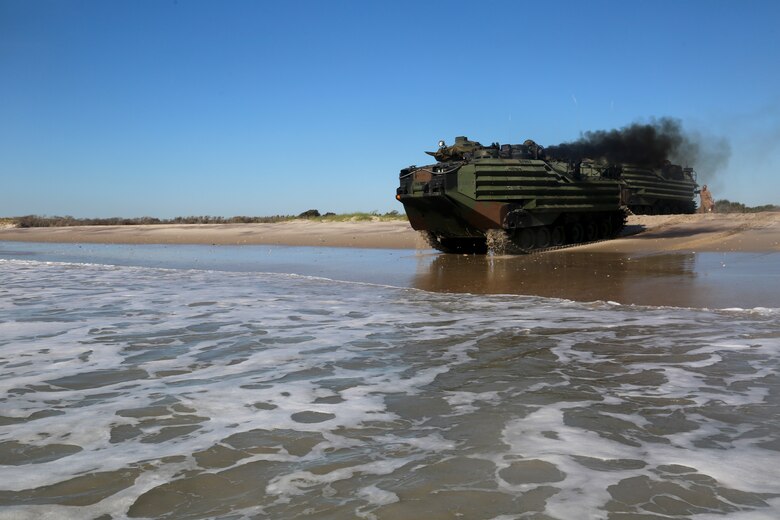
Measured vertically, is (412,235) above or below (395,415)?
above

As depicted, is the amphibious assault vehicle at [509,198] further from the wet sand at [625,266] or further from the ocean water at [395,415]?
the ocean water at [395,415]

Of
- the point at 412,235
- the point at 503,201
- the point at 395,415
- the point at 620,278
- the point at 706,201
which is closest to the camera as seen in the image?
the point at 395,415

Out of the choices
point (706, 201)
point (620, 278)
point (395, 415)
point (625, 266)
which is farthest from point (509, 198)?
point (706, 201)

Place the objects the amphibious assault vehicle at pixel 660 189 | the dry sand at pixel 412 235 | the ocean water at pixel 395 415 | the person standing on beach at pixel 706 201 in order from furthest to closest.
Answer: the person standing on beach at pixel 706 201 → the amphibious assault vehicle at pixel 660 189 → the dry sand at pixel 412 235 → the ocean water at pixel 395 415

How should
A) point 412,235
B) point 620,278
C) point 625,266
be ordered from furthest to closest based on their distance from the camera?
1. point 412,235
2. point 625,266
3. point 620,278

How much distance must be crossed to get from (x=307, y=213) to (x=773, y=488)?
39221 millimetres

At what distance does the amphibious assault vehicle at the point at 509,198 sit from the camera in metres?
14.8

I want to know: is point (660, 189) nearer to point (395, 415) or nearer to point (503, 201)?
point (503, 201)

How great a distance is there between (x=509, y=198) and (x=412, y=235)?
8.63 m

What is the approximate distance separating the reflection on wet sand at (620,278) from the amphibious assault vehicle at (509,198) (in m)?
1.19

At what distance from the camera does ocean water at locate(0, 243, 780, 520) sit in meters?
2.45

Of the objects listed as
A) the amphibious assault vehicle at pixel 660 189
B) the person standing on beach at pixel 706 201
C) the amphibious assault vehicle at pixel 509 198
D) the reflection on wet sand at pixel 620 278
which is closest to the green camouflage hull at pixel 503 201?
the amphibious assault vehicle at pixel 509 198

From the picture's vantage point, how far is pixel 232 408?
3621mm

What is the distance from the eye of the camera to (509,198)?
1510 centimetres
